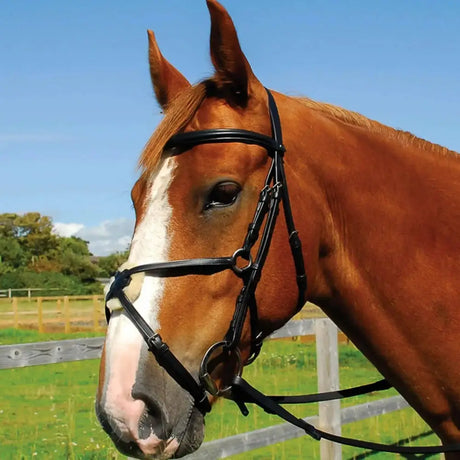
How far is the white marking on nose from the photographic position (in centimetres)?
184

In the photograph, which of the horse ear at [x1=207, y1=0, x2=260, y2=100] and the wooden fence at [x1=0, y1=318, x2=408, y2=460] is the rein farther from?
the wooden fence at [x1=0, y1=318, x2=408, y2=460]

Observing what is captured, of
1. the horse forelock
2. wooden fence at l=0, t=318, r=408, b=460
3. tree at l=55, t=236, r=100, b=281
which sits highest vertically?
tree at l=55, t=236, r=100, b=281

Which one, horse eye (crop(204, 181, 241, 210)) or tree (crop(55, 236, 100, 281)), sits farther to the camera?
tree (crop(55, 236, 100, 281))

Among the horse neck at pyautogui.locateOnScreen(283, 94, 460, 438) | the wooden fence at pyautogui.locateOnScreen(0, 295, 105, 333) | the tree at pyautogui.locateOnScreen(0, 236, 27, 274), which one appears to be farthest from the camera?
the tree at pyautogui.locateOnScreen(0, 236, 27, 274)

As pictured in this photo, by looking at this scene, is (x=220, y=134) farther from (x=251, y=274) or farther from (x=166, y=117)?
(x=251, y=274)

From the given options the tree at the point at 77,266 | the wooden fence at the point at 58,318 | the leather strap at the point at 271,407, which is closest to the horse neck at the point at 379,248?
the leather strap at the point at 271,407

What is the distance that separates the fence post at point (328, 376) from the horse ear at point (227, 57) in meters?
3.66

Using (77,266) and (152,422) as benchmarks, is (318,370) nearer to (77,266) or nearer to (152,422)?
(152,422)

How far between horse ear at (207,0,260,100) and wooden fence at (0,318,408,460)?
7.77ft

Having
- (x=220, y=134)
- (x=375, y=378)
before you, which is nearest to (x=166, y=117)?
(x=220, y=134)

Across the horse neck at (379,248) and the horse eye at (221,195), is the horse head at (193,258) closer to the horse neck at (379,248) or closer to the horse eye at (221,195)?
the horse eye at (221,195)

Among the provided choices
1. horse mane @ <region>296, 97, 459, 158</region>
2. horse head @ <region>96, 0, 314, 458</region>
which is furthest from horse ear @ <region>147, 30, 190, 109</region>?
horse mane @ <region>296, 97, 459, 158</region>

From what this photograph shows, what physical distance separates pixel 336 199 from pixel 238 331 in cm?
67

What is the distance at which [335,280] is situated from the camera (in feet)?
7.86
